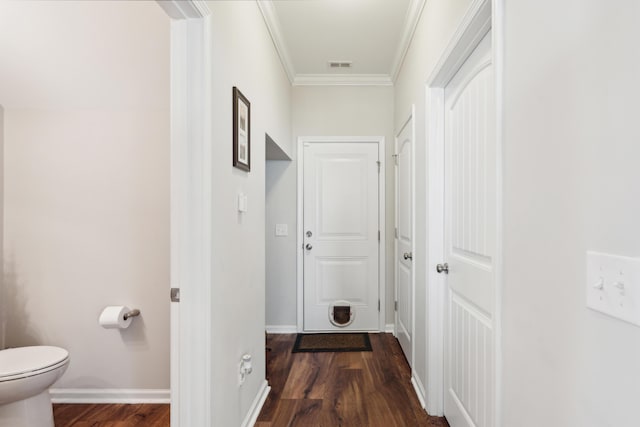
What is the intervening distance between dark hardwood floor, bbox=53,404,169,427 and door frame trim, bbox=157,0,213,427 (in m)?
0.98

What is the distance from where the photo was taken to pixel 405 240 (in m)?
2.83

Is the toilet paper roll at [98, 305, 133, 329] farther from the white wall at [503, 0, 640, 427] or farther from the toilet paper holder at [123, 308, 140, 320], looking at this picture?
the white wall at [503, 0, 640, 427]

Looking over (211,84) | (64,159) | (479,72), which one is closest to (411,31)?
(479,72)

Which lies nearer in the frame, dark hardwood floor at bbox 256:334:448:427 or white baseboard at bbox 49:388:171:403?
dark hardwood floor at bbox 256:334:448:427

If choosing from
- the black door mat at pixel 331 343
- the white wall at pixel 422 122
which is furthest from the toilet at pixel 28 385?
the white wall at pixel 422 122

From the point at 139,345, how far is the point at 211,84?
1751mm

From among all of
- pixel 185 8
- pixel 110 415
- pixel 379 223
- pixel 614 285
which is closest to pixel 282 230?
pixel 379 223

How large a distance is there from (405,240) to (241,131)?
1.76 metres

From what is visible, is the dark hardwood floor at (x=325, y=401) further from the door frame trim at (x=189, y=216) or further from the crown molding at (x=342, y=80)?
the crown molding at (x=342, y=80)

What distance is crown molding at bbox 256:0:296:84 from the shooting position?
2137 mm

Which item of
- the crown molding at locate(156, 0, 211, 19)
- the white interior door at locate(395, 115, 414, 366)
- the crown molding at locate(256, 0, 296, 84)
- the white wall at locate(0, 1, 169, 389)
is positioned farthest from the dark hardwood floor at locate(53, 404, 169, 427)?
the crown molding at locate(256, 0, 296, 84)

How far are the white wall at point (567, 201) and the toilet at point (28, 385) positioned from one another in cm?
207

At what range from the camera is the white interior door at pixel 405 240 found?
8.34ft

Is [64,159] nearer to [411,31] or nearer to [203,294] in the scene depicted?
[203,294]
